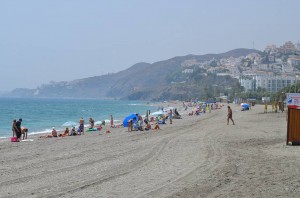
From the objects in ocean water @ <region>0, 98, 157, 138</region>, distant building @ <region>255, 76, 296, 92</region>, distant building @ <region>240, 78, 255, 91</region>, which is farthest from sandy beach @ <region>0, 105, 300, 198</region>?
distant building @ <region>240, 78, 255, 91</region>

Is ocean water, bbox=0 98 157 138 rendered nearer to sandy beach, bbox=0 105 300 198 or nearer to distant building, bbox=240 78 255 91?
sandy beach, bbox=0 105 300 198

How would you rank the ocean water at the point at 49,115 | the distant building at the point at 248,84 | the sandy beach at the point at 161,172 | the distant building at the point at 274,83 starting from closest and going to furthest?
1. the sandy beach at the point at 161,172
2. the ocean water at the point at 49,115
3. the distant building at the point at 274,83
4. the distant building at the point at 248,84

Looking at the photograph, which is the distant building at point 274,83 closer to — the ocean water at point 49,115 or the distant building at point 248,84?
the distant building at point 248,84

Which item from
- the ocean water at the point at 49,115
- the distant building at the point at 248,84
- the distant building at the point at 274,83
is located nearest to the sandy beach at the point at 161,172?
the ocean water at the point at 49,115

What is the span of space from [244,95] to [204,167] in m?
121

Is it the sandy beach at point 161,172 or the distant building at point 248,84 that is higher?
the distant building at point 248,84

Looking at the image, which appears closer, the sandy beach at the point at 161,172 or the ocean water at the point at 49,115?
the sandy beach at the point at 161,172

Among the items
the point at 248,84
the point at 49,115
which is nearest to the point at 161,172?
the point at 49,115

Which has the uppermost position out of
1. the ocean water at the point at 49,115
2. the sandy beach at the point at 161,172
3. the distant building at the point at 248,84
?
the distant building at the point at 248,84

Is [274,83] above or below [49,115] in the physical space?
above

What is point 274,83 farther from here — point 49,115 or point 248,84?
point 49,115

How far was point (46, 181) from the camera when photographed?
32.8ft

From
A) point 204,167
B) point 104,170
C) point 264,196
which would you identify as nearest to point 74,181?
point 104,170

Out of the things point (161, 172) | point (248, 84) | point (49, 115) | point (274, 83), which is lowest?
point (49, 115)
